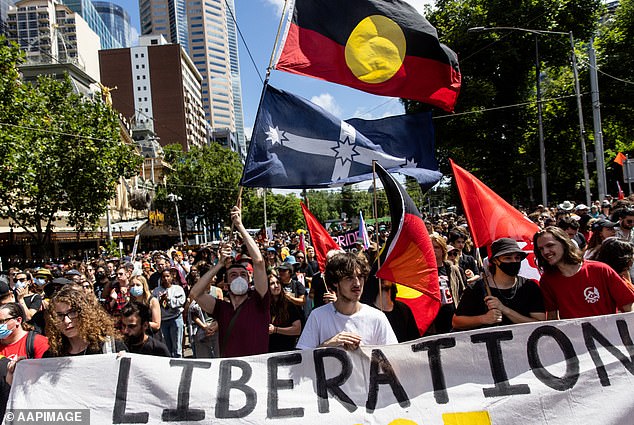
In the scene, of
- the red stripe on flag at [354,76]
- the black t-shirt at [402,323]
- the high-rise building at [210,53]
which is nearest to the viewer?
the black t-shirt at [402,323]

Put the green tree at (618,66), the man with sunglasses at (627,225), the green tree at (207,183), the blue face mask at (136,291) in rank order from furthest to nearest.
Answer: the green tree at (207,183) < the green tree at (618,66) < the man with sunglasses at (627,225) < the blue face mask at (136,291)

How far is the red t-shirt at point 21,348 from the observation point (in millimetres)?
3869

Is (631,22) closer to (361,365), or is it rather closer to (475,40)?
(475,40)

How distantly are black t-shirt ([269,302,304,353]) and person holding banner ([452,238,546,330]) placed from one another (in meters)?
2.04

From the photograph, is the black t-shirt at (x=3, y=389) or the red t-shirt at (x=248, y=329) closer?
the black t-shirt at (x=3, y=389)

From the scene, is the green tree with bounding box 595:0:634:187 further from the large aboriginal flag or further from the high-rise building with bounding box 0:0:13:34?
the high-rise building with bounding box 0:0:13:34

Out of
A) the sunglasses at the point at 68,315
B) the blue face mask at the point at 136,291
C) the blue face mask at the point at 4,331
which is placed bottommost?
the blue face mask at the point at 136,291

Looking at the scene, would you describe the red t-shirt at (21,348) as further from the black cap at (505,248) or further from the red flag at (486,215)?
the red flag at (486,215)

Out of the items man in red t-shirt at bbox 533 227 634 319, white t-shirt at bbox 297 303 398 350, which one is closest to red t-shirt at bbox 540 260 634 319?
man in red t-shirt at bbox 533 227 634 319

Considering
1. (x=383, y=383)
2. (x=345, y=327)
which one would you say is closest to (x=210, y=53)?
(x=345, y=327)

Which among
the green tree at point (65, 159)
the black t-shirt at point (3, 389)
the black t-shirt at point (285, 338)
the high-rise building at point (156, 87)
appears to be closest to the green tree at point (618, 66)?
the green tree at point (65, 159)

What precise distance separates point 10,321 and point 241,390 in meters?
1.76

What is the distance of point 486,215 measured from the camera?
15.7 ft

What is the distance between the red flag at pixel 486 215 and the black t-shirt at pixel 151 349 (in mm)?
2726
